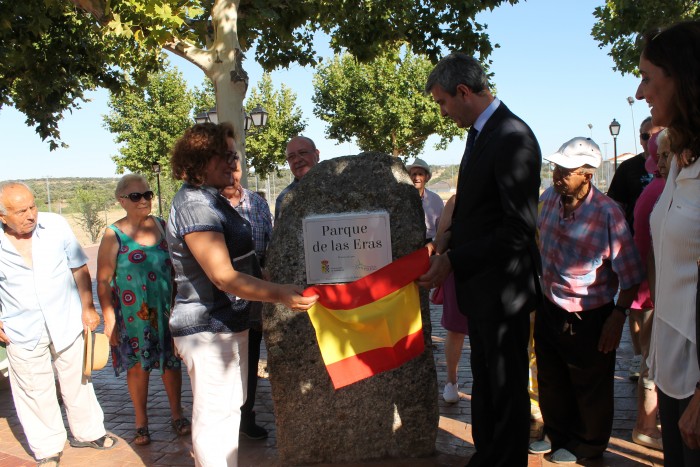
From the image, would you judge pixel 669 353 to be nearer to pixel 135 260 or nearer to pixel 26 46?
pixel 135 260

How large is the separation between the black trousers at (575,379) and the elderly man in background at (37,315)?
3.54 meters

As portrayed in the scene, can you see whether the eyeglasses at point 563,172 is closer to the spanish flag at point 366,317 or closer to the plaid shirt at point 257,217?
the spanish flag at point 366,317

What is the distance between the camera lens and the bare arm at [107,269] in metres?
4.62

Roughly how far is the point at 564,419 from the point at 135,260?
3387mm

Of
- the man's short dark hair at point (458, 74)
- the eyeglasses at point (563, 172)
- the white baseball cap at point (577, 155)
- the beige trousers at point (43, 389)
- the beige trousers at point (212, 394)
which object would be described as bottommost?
the beige trousers at point (43, 389)

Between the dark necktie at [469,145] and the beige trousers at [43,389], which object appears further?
the beige trousers at [43,389]

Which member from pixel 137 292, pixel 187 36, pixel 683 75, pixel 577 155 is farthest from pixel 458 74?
pixel 187 36

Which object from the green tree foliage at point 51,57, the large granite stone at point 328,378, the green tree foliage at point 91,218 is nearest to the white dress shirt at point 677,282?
the large granite stone at point 328,378

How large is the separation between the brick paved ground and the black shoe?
5 centimetres

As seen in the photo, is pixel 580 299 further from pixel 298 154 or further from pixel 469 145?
pixel 298 154

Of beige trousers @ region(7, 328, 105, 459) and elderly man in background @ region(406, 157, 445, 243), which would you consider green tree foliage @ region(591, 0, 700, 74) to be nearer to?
elderly man in background @ region(406, 157, 445, 243)

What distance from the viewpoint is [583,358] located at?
3.85 meters

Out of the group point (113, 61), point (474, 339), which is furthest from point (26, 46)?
point (474, 339)

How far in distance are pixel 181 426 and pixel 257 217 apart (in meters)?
1.86
